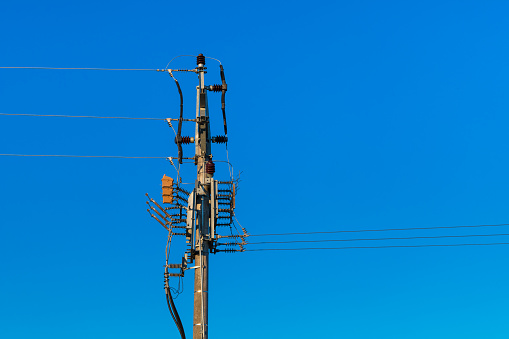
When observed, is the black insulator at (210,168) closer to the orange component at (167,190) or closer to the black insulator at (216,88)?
the orange component at (167,190)

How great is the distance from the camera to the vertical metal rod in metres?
42.5

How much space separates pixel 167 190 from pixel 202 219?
2359 mm

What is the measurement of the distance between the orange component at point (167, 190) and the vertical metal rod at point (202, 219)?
1.40 metres

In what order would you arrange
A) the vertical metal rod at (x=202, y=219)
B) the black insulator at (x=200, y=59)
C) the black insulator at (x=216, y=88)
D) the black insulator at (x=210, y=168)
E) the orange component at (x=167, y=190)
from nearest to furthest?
the vertical metal rod at (x=202, y=219), the orange component at (x=167, y=190), the black insulator at (x=210, y=168), the black insulator at (x=216, y=88), the black insulator at (x=200, y=59)

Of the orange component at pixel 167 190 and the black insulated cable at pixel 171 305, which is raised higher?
the orange component at pixel 167 190

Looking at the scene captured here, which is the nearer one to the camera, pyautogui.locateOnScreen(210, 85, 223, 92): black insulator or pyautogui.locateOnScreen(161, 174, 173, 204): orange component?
pyautogui.locateOnScreen(161, 174, 173, 204): orange component

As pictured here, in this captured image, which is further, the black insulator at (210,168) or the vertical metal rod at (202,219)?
the black insulator at (210,168)

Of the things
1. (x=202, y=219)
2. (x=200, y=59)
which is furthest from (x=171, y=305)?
(x=200, y=59)

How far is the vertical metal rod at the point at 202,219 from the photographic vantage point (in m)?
42.5

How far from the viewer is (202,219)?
44406mm

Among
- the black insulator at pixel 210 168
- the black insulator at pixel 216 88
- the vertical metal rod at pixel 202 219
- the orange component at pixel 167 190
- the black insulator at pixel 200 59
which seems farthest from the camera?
the black insulator at pixel 200 59

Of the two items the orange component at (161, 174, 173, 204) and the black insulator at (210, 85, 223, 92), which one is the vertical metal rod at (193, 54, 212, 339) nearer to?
the black insulator at (210, 85, 223, 92)

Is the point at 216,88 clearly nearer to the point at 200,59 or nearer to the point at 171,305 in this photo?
the point at 200,59

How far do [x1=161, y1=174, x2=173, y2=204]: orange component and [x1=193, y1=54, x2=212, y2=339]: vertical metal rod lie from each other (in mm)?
1397
